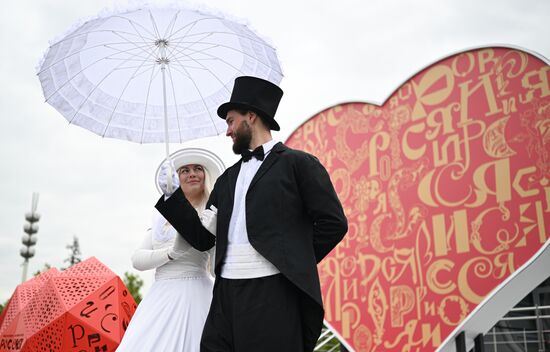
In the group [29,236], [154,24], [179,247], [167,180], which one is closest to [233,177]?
[167,180]

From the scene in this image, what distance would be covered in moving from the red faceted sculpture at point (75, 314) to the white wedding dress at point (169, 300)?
1192 mm

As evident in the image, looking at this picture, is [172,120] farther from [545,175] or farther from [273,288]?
[545,175]

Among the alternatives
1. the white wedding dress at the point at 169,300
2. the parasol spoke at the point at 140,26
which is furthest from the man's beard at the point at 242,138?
the parasol spoke at the point at 140,26

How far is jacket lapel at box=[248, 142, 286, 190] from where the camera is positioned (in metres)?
2.61

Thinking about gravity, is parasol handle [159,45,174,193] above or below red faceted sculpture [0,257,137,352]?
above

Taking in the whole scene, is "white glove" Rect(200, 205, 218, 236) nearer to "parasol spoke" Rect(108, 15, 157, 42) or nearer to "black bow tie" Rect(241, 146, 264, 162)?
"black bow tie" Rect(241, 146, 264, 162)

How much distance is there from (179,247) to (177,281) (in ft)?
0.96

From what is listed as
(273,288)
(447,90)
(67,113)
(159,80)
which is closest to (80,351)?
(67,113)

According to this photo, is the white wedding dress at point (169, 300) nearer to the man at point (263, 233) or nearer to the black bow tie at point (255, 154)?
the man at point (263, 233)

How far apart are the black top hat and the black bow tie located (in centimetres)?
17

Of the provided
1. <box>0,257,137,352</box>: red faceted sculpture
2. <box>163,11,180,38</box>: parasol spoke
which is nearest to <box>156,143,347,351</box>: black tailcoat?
<box>163,11,180,38</box>: parasol spoke

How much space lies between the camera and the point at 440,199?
6496 millimetres

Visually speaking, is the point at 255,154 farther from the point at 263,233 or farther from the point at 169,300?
the point at 169,300

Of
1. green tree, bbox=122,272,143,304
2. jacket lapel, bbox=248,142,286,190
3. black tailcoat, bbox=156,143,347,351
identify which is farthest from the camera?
green tree, bbox=122,272,143,304
